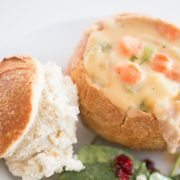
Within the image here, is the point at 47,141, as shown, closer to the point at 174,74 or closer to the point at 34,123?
the point at 34,123

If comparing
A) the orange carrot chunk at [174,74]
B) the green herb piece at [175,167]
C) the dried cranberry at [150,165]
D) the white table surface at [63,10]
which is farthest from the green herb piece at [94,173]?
the white table surface at [63,10]

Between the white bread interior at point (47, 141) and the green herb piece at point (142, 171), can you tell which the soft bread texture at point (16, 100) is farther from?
the green herb piece at point (142, 171)

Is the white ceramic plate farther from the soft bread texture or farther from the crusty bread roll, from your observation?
the soft bread texture

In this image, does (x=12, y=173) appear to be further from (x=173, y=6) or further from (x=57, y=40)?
(x=173, y=6)

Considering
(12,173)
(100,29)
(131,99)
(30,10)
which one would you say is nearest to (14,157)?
(12,173)

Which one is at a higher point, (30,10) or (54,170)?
(30,10)

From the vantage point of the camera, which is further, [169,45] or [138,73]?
[169,45]

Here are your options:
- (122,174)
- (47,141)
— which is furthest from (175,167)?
(47,141)

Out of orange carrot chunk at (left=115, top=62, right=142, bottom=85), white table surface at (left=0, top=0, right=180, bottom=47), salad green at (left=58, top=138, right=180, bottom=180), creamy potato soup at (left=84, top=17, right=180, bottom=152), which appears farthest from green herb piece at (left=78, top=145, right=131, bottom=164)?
white table surface at (left=0, top=0, right=180, bottom=47)
